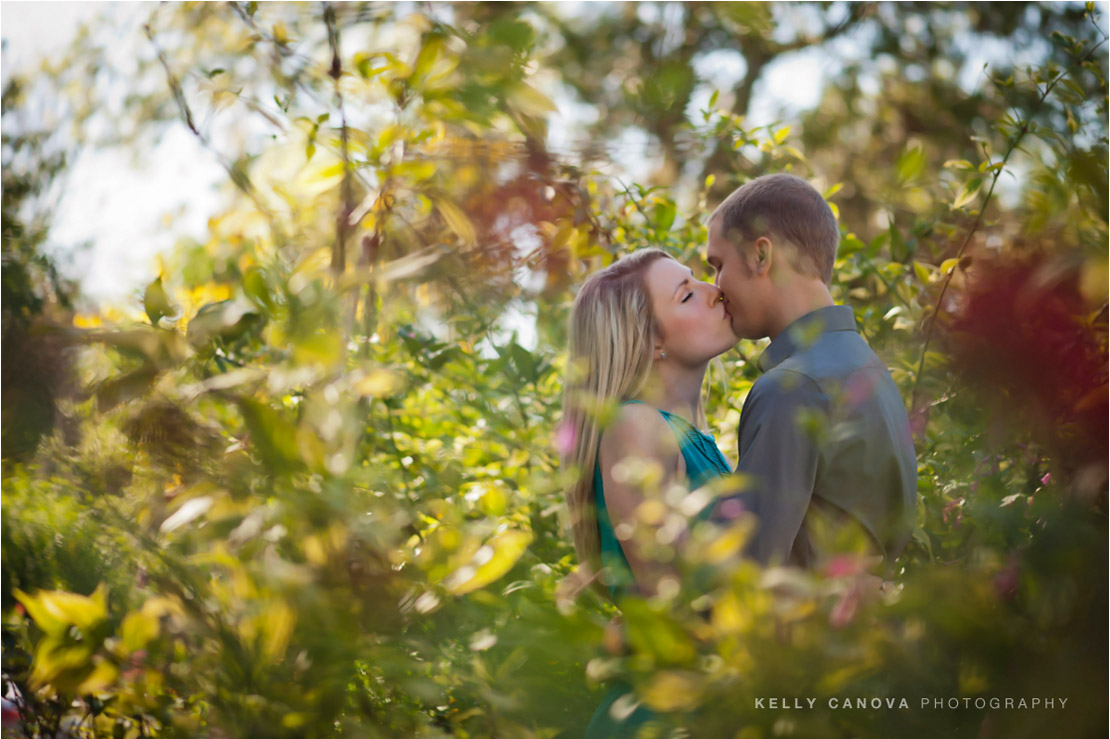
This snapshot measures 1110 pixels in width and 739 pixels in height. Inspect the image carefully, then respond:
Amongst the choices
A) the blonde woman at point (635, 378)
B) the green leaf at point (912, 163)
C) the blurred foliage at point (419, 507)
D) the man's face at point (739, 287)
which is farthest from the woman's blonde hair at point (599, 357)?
the green leaf at point (912, 163)

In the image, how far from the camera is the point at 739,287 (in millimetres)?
1832

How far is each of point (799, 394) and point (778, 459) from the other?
0.14m

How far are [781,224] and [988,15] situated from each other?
553 cm

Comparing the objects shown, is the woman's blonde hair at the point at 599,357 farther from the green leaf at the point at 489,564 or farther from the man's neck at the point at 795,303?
the green leaf at the point at 489,564

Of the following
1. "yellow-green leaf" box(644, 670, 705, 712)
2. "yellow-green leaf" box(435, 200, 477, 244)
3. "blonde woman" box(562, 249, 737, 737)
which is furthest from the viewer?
"blonde woman" box(562, 249, 737, 737)

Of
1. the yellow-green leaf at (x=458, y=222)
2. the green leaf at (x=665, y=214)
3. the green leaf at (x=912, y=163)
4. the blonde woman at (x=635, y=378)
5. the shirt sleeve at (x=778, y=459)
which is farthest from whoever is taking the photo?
the green leaf at (x=665, y=214)

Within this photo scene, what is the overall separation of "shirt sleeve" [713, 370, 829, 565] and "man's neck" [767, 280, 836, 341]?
345 millimetres

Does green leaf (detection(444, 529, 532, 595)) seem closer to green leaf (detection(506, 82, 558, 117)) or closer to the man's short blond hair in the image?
green leaf (detection(506, 82, 558, 117))

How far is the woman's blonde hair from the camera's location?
67.5 inches

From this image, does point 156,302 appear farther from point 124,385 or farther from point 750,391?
point 750,391

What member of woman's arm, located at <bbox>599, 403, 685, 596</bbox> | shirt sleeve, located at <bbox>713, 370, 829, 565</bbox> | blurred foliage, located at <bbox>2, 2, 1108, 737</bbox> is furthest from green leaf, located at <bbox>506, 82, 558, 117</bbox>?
woman's arm, located at <bbox>599, 403, 685, 596</bbox>

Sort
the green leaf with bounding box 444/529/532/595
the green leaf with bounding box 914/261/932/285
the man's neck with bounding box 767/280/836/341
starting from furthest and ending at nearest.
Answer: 1. the green leaf with bounding box 914/261/932/285
2. the man's neck with bounding box 767/280/836/341
3. the green leaf with bounding box 444/529/532/595

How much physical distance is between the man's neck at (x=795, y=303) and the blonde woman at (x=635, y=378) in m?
0.11

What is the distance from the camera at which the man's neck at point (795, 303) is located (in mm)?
1792
